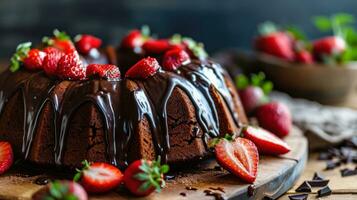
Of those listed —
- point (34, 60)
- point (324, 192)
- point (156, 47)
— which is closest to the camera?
point (324, 192)

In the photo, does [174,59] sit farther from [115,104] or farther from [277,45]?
[277,45]

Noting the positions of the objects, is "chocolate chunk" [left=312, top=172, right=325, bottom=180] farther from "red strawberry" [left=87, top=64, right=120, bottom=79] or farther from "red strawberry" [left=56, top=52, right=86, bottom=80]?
"red strawberry" [left=56, top=52, right=86, bottom=80]

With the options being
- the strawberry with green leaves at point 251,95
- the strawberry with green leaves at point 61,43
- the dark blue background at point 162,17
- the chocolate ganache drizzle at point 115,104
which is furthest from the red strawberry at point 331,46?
the strawberry with green leaves at point 61,43

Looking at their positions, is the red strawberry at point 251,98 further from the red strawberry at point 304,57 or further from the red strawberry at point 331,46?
the red strawberry at point 331,46

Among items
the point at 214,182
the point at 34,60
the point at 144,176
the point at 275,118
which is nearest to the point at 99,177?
the point at 144,176

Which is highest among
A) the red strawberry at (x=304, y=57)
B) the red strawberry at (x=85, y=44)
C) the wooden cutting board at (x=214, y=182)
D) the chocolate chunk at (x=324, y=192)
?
the red strawberry at (x=85, y=44)

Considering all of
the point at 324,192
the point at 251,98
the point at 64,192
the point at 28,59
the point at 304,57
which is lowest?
the point at 324,192
